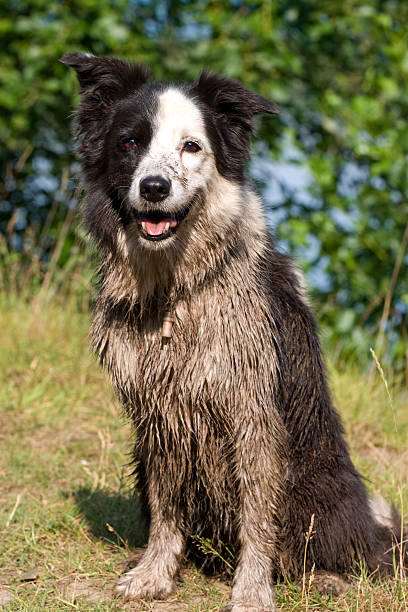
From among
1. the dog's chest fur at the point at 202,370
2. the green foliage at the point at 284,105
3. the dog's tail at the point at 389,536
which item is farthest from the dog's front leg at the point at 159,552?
the green foliage at the point at 284,105

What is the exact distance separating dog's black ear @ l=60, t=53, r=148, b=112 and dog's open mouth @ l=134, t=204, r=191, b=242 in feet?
1.92

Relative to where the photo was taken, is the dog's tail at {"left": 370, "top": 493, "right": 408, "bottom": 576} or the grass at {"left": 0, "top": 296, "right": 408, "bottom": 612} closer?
the grass at {"left": 0, "top": 296, "right": 408, "bottom": 612}

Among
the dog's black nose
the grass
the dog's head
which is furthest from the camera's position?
the grass

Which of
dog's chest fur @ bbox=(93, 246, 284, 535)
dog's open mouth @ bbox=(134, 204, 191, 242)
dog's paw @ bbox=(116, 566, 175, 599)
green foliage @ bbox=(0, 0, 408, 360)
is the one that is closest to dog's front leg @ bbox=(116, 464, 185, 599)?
dog's paw @ bbox=(116, 566, 175, 599)

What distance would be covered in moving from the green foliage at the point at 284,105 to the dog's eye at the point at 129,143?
3405 mm

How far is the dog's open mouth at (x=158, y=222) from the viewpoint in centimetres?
302

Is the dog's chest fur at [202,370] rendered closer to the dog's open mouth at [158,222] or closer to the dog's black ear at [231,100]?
the dog's open mouth at [158,222]

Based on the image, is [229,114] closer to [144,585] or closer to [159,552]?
[159,552]

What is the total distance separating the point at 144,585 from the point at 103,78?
7.19 feet

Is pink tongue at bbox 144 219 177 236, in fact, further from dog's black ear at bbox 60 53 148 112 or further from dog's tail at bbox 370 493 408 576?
dog's tail at bbox 370 493 408 576

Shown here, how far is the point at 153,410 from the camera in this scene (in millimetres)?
3178

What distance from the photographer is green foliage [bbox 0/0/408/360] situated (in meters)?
6.53

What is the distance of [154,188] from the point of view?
2.90m

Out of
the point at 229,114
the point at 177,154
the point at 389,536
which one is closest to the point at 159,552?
the point at 389,536
